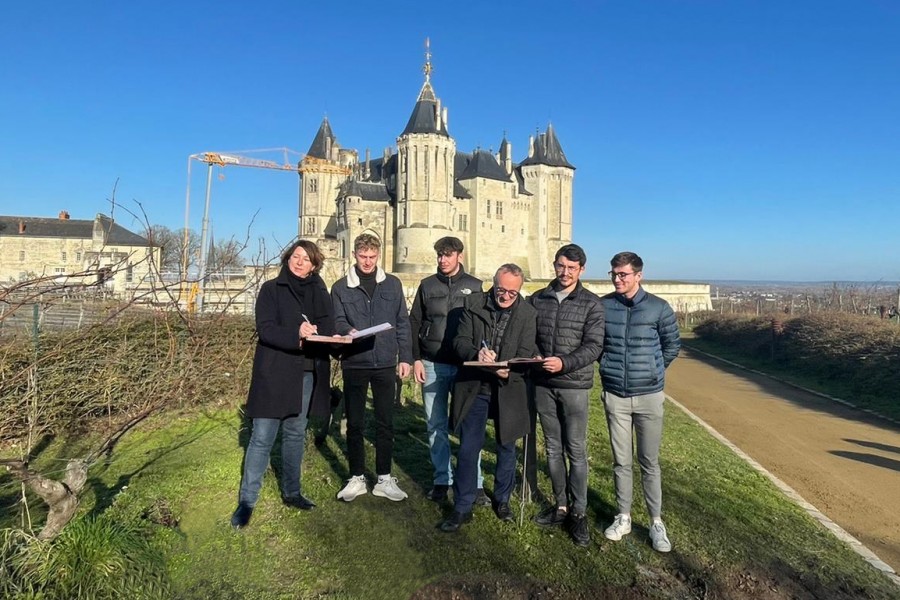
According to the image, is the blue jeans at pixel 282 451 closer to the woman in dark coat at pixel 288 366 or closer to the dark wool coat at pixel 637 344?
the woman in dark coat at pixel 288 366

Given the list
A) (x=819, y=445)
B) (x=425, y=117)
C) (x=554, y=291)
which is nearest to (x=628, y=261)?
(x=554, y=291)

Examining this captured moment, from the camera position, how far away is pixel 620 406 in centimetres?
433

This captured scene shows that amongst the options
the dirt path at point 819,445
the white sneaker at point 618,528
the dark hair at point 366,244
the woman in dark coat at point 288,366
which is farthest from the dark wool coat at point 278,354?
the dirt path at point 819,445

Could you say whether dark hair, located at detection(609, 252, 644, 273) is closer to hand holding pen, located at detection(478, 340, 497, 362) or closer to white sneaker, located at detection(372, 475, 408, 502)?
hand holding pen, located at detection(478, 340, 497, 362)

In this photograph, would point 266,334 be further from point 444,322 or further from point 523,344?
point 523,344

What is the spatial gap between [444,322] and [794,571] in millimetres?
3218

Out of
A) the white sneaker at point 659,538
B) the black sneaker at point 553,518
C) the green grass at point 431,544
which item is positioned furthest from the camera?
the black sneaker at point 553,518

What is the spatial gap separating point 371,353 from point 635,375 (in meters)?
2.13

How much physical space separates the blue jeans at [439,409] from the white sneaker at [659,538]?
57.0 inches

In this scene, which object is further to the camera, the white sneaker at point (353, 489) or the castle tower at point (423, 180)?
the castle tower at point (423, 180)

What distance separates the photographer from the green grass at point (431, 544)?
370cm

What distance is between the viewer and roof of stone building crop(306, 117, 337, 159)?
60.0 m

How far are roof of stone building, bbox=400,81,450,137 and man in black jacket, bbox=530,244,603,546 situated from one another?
4736 cm

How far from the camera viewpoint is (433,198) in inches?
1970
